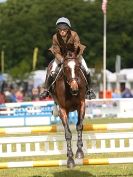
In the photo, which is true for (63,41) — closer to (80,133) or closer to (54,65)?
(54,65)

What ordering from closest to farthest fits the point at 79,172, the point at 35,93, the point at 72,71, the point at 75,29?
the point at 72,71
the point at 79,172
the point at 35,93
the point at 75,29

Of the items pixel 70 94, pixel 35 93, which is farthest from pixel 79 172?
pixel 35 93

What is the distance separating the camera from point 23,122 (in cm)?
2523

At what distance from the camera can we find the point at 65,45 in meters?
10.1

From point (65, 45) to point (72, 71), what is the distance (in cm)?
73

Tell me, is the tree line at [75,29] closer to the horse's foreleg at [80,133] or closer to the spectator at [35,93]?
the spectator at [35,93]

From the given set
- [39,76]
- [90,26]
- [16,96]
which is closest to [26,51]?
[90,26]

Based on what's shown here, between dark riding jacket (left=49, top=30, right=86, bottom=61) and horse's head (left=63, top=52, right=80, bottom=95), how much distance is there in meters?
0.21

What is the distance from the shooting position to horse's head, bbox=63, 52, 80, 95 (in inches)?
371

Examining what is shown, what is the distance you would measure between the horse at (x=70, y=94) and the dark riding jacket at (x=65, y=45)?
0.68 feet

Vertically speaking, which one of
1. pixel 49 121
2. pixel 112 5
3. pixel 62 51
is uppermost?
pixel 112 5

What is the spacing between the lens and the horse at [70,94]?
958cm

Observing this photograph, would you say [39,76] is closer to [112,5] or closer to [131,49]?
[131,49]

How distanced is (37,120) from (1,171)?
13644 mm
